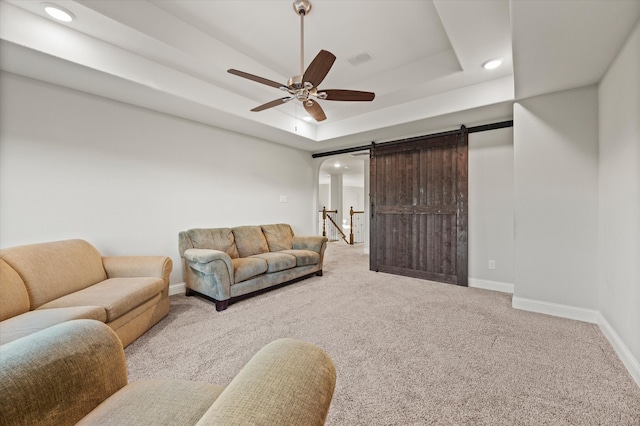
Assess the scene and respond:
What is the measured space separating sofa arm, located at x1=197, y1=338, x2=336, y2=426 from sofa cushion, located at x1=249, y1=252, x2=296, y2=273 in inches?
106

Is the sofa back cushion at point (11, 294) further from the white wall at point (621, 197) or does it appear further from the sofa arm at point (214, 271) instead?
the white wall at point (621, 197)

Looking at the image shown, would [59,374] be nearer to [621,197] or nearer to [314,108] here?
[314,108]

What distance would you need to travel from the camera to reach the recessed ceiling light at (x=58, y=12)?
1.93 metres

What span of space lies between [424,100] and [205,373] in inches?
152

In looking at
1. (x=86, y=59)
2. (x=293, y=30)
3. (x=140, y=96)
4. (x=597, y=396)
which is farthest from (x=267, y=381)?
(x=140, y=96)

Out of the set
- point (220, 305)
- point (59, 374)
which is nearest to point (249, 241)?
point (220, 305)

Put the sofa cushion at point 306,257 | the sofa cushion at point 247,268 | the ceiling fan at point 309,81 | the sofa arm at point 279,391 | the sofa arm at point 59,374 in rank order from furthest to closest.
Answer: the sofa cushion at point 306,257 < the sofa cushion at point 247,268 < the ceiling fan at point 309,81 < the sofa arm at point 59,374 < the sofa arm at point 279,391

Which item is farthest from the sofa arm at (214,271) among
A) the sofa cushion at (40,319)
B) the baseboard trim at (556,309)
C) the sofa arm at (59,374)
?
the baseboard trim at (556,309)

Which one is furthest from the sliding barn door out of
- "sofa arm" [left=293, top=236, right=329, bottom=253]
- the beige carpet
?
"sofa arm" [left=293, top=236, right=329, bottom=253]

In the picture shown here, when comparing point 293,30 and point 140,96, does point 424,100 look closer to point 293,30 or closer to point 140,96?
point 293,30

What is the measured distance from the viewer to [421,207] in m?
4.25

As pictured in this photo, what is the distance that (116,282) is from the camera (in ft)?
7.87

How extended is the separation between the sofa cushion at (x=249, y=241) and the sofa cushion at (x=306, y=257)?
18.6 inches

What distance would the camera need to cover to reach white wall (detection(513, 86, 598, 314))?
2.62m
